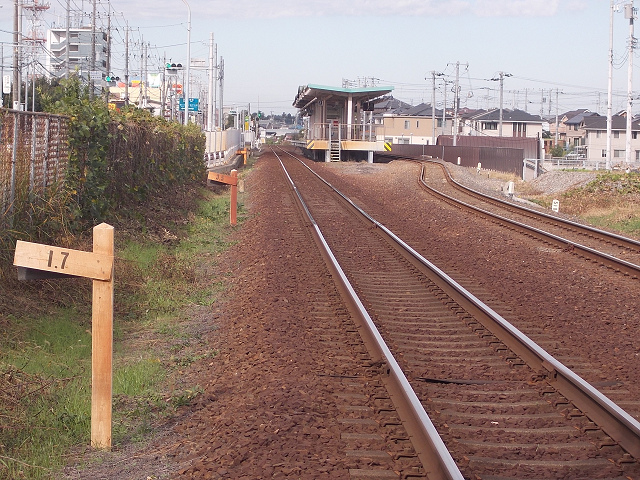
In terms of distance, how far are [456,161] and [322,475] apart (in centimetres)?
5363

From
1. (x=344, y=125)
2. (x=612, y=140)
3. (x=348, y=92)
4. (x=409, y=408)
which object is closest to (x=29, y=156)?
(x=409, y=408)

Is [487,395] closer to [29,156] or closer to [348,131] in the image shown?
[29,156]

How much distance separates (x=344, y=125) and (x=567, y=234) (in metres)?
35.4

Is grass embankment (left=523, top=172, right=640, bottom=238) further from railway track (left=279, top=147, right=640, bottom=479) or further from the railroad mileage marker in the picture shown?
the railroad mileage marker

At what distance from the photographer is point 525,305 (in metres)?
9.22

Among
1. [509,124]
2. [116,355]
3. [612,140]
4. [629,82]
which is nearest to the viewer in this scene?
[116,355]

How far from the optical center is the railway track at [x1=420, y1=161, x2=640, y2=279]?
1264cm

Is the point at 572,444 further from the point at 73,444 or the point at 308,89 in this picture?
the point at 308,89

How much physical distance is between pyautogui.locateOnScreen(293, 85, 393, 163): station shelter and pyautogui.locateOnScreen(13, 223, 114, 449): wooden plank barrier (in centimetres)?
4395

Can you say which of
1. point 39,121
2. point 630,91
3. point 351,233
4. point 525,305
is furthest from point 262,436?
point 630,91

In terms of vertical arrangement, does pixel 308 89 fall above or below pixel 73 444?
above

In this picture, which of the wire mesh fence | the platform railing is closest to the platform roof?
the platform railing

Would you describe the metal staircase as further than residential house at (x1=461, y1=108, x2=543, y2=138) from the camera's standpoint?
No

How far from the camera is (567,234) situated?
16125 mm
